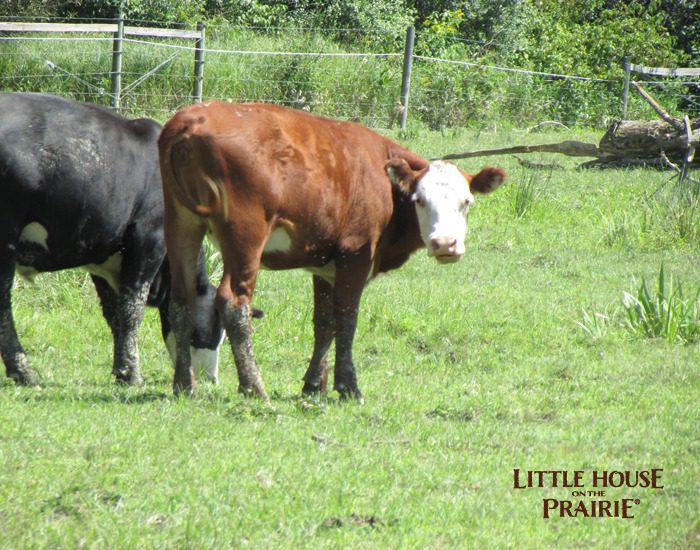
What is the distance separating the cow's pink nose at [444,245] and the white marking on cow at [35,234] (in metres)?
2.82

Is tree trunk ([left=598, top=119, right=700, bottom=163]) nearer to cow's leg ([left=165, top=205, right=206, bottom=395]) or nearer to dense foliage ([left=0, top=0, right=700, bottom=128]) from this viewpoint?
dense foliage ([left=0, top=0, right=700, bottom=128])

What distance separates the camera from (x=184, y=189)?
24.4 ft

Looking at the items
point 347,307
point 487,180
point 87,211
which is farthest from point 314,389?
point 87,211

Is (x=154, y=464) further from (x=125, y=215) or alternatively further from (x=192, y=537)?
(x=125, y=215)

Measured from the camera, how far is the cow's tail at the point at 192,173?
729 cm

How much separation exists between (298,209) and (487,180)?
1696mm

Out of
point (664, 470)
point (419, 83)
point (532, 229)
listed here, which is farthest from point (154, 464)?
point (419, 83)

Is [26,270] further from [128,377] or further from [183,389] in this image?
[183,389]

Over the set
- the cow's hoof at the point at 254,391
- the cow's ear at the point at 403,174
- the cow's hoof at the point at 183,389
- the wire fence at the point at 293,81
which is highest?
the cow's ear at the point at 403,174

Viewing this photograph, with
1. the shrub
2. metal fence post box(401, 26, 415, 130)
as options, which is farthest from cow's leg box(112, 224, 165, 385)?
metal fence post box(401, 26, 415, 130)

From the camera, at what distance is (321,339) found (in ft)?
28.3

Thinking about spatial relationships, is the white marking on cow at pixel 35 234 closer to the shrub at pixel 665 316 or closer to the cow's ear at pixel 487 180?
the cow's ear at pixel 487 180

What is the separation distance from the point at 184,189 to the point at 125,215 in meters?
1.49

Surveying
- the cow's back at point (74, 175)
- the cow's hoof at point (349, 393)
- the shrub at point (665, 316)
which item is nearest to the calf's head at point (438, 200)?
the cow's hoof at point (349, 393)
